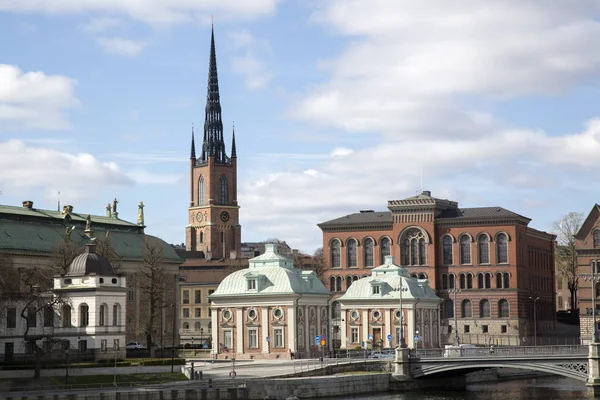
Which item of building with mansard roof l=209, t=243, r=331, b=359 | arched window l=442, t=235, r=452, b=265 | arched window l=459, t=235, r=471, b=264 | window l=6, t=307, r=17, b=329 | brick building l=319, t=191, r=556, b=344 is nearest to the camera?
window l=6, t=307, r=17, b=329

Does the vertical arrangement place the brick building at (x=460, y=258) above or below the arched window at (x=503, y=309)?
above

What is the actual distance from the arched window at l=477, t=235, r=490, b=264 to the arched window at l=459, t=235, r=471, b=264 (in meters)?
1.59

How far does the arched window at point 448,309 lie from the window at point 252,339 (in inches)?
2404

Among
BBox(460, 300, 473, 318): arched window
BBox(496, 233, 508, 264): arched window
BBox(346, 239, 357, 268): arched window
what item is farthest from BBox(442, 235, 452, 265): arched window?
BBox(346, 239, 357, 268): arched window

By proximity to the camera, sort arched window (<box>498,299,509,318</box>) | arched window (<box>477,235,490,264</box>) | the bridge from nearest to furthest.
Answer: the bridge, arched window (<box>498,299,509,318</box>), arched window (<box>477,235,490,264</box>)

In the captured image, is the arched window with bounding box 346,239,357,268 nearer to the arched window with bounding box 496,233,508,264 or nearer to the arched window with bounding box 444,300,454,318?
the arched window with bounding box 444,300,454,318

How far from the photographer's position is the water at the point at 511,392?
96688 mm

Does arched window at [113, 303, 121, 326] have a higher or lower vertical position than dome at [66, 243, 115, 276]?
lower

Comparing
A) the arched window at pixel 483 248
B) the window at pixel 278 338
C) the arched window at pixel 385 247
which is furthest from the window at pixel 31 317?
the arched window at pixel 483 248

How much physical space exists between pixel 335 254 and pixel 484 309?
25.9m

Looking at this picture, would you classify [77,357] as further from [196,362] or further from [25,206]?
[25,206]

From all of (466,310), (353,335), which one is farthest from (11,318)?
(466,310)

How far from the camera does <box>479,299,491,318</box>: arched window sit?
17562cm

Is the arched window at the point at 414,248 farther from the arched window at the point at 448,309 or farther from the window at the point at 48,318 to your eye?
the window at the point at 48,318
